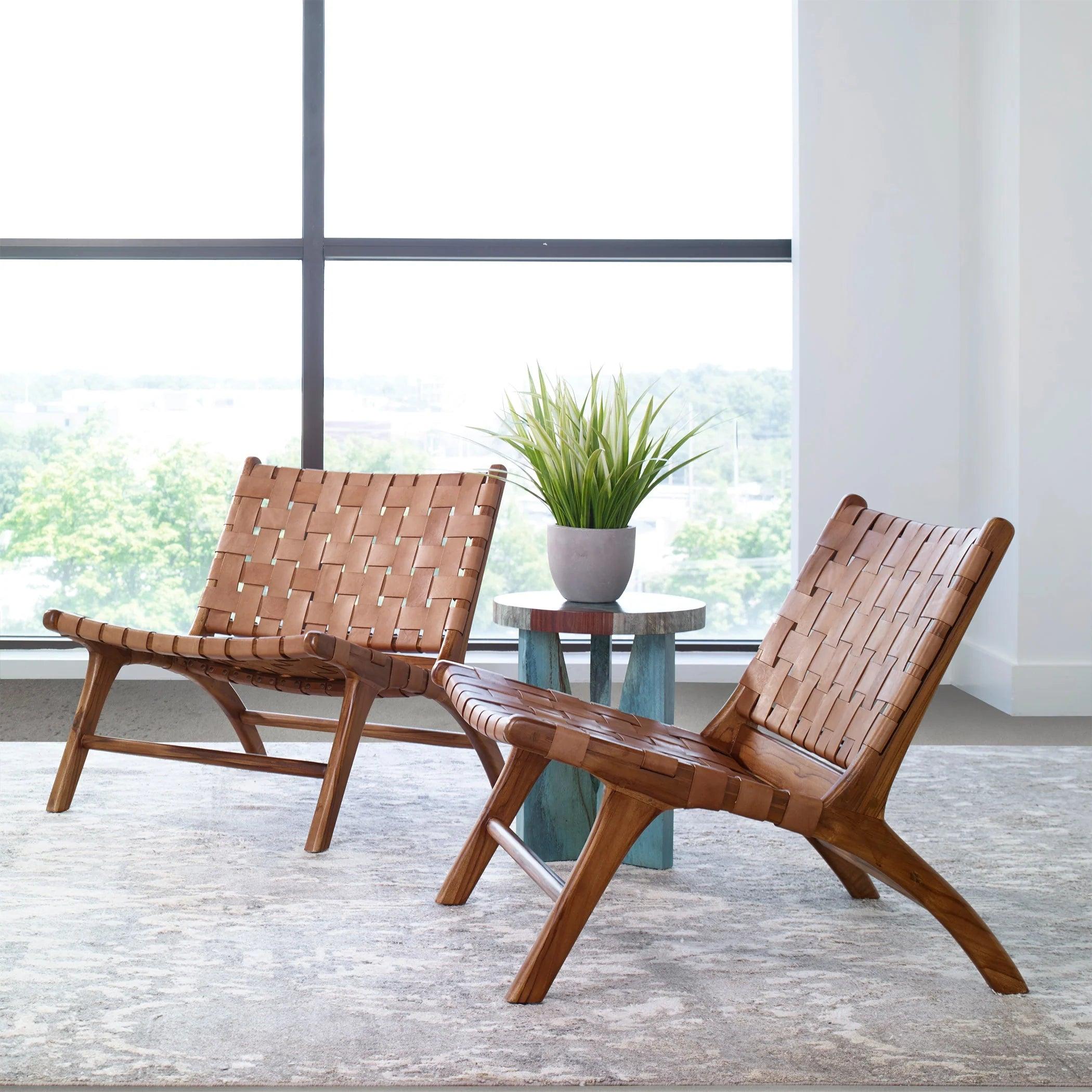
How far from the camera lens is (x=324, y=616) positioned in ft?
8.79

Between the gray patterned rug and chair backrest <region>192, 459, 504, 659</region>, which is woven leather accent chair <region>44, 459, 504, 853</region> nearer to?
chair backrest <region>192, 459, 504, 659</region>

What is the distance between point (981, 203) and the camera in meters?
3.94

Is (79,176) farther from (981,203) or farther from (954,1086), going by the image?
(954,1086)

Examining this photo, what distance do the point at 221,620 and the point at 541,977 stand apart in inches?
56.4

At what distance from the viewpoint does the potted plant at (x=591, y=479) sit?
2.24m

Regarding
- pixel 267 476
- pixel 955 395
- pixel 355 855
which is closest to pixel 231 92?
pixel 267 476

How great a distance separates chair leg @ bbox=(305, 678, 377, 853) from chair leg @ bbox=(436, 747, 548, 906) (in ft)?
1.10

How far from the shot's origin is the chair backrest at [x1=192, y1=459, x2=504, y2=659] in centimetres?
259

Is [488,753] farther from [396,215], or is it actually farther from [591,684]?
[396,215]

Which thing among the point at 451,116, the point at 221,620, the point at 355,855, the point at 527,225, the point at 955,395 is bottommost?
the point at 355,855

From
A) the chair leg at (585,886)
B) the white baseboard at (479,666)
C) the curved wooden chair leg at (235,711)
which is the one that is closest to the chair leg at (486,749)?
the curved wooden chair leg at (235,711)

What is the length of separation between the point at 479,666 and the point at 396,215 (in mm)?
1707

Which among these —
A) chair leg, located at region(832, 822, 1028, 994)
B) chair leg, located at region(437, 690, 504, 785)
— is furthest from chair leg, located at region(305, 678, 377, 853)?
chair leg, located at region(832, 822, 1028, 994)

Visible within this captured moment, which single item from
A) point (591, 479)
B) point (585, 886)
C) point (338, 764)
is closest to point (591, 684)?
point (591, 479)
